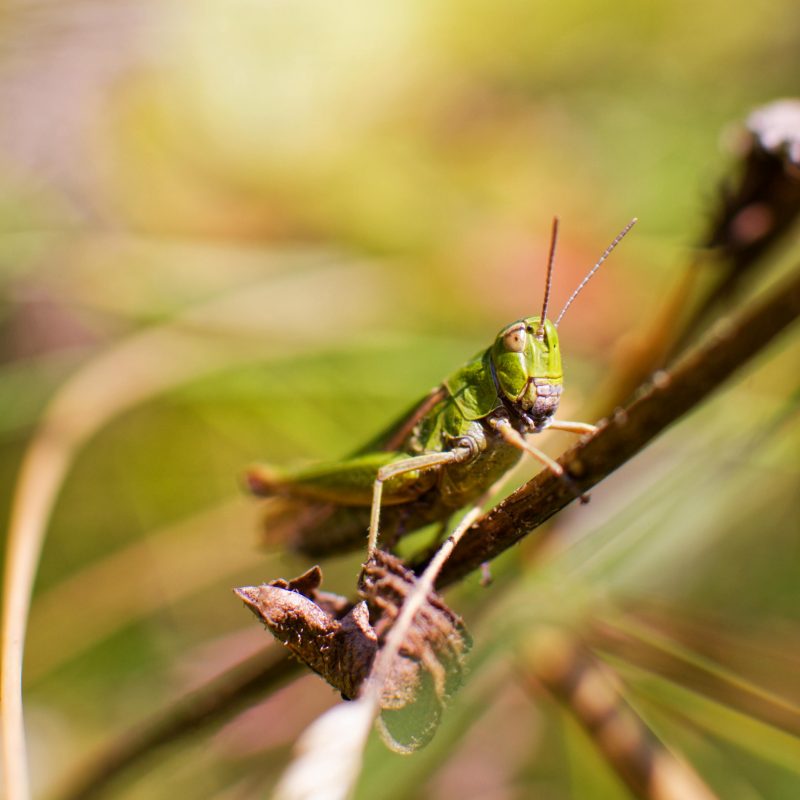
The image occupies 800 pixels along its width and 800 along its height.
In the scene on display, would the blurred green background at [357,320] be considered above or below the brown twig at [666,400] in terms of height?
above

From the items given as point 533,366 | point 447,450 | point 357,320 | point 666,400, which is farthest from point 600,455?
point 357,320

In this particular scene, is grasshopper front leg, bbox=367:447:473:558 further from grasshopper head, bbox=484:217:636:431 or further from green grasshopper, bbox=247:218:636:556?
grasshopper head, bbox=484:217:636:431

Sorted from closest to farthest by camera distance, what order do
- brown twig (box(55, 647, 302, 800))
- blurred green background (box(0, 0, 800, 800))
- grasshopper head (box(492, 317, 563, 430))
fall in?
brown twig (box(55, 647, 302, 800)), grasshopper head (box(492, 317, 563, 430)), blurred green background (box(0, 0, 800, 800))

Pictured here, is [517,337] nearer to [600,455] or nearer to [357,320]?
[600,455]

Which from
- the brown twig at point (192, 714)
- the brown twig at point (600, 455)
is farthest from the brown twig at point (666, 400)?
the brown twig at point (192, 714)

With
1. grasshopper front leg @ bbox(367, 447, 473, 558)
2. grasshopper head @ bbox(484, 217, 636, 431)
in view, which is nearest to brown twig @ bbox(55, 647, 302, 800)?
grasshopper front leg @ bbox(367, 447, 473, 558)

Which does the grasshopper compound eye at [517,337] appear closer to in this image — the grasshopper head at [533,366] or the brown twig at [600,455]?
the grasshopper head at [533,366]
